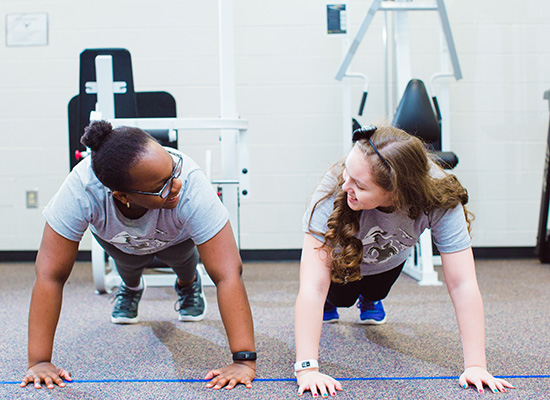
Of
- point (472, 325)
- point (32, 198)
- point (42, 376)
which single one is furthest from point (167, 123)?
point (32, 198)

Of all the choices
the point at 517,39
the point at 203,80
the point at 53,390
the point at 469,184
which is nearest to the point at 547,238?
the point at 469,184

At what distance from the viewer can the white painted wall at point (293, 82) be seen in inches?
130

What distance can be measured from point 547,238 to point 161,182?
2.64m

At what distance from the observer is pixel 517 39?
3312mm

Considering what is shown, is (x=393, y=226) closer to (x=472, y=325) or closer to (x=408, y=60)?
(x=472, y=325)

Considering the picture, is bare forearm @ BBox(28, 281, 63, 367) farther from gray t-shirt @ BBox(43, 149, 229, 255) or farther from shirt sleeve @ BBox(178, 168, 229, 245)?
shirt sleeve @ BBox(178, 168, 229, 245)

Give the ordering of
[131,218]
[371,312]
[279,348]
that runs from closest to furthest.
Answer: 1. [131,218]
2. [279,348]
3. [371,312]

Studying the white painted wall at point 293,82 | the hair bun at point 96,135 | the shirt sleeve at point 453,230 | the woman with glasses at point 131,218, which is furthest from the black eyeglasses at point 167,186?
the white painted wall at point 293,82

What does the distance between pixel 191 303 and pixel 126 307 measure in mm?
228

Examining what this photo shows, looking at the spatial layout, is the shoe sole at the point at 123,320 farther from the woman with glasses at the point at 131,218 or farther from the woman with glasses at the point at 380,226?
the woman with glasses at the point at 380,226

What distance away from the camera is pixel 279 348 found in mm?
1560

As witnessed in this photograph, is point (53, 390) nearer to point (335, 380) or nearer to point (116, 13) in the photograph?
point (335, 380)

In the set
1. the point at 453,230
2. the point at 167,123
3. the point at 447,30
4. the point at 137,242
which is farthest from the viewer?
the point at 447,30

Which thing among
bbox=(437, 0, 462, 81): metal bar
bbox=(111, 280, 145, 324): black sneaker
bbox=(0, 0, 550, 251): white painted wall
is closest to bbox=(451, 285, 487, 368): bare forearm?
bbox=(111, 280, 145, 324): black sneaker
